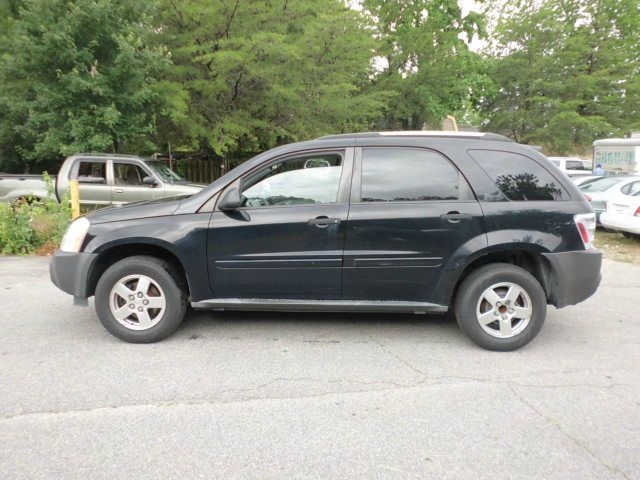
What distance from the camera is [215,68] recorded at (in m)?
11.8

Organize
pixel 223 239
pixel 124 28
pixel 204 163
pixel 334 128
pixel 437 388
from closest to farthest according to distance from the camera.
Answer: pixel 437 388, pixel 223 239, pixel 124 28, pixel 334 128, pixel 204 163

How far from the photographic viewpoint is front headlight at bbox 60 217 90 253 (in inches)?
166

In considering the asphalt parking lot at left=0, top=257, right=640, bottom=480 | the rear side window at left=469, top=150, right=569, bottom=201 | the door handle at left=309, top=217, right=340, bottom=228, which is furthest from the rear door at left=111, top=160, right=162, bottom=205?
the rear side window at left=469, top=150, right=569, bottom=201

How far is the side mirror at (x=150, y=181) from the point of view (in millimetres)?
9461

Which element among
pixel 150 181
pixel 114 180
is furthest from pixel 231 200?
pixel 114 180

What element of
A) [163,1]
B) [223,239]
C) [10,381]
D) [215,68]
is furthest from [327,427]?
[163,1]

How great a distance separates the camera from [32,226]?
8070 millimetres

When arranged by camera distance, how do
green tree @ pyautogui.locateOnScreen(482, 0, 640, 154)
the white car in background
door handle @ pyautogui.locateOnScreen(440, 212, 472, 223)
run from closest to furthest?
door handle @ pyautogui.locateOnScreen(440, 212, 472, 223), the white car in background, green tree @ pyautogui.locateOnScreen(482, 0, 640, 154)

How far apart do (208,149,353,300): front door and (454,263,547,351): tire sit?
3.75 ft

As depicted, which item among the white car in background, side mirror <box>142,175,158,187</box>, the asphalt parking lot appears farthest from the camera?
side mirror <box>142,175,158,187</box>

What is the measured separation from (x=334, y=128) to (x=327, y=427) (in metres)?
12.9

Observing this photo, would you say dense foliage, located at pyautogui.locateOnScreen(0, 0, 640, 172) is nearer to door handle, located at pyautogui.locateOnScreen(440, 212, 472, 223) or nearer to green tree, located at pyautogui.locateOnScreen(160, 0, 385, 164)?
green tree, located at pyautogui.locateOnScreen(160, 0, 385, 164)

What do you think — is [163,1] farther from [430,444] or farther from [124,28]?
[430,444]

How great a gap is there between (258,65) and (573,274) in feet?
31.9
